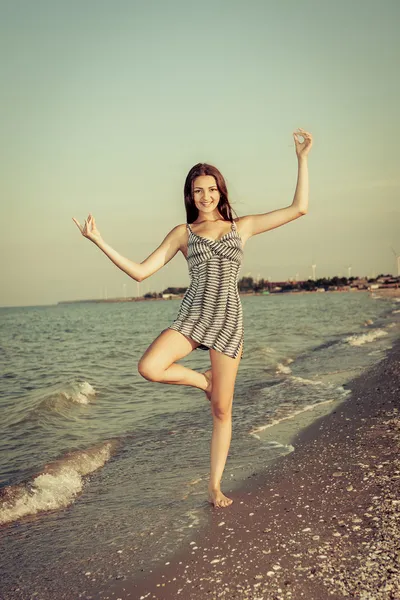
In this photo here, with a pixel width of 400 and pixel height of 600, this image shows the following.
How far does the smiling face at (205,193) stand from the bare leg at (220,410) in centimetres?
110

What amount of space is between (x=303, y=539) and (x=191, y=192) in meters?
2.56

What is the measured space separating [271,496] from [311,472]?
556 mm

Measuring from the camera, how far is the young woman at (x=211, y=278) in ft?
13.3

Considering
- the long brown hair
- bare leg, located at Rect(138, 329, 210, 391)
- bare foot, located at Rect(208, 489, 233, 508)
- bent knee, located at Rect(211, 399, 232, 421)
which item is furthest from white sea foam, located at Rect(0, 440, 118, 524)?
the long brown hair

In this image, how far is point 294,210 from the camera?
4223mm

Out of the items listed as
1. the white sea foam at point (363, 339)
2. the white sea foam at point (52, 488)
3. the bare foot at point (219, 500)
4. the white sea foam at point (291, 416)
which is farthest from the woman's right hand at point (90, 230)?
the white sea foam at point (363, 339)

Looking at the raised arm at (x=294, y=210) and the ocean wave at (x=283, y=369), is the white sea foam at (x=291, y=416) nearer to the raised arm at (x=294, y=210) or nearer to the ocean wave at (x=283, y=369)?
the raised arm at (x=294, y=210)

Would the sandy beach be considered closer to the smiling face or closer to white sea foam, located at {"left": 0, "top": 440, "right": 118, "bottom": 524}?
white sea foam, located at {"left": 0, "top": 440, "right": 118, "bottom": 524}

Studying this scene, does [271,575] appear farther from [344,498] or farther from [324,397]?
[324,397]

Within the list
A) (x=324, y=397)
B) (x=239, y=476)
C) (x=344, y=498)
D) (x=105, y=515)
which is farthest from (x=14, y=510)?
(x=324, y=397)

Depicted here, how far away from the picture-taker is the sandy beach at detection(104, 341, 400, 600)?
2.93 m

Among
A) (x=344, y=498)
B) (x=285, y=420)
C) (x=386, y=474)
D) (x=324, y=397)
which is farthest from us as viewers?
(x=324, y=397)

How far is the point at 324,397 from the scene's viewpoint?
9195 millimetres

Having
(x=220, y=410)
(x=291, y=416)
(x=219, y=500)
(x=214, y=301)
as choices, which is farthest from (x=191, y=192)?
(x=291, y=416)
